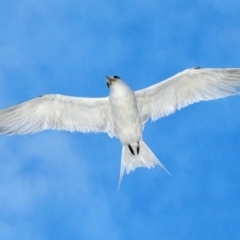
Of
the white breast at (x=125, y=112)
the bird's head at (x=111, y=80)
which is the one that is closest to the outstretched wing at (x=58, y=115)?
the bird's head at (x=111, y=80)

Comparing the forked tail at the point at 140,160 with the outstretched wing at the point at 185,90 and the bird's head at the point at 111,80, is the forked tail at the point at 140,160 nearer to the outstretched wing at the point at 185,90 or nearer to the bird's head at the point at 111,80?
the outstretched wing at the point at 185,90

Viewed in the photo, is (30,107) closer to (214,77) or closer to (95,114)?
(95,114)

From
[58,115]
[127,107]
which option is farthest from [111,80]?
[58,115]

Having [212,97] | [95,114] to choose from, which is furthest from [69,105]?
[212,97]

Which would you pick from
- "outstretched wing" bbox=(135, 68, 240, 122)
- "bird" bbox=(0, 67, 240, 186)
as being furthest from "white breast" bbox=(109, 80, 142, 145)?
"outstretched wing" bbox=(135, 68, 240, 122)

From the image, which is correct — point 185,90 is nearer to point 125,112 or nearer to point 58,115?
point 125,112

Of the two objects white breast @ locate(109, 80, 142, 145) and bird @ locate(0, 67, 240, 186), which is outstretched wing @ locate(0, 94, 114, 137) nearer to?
bird @ locate(0, 67, 240, 186)
